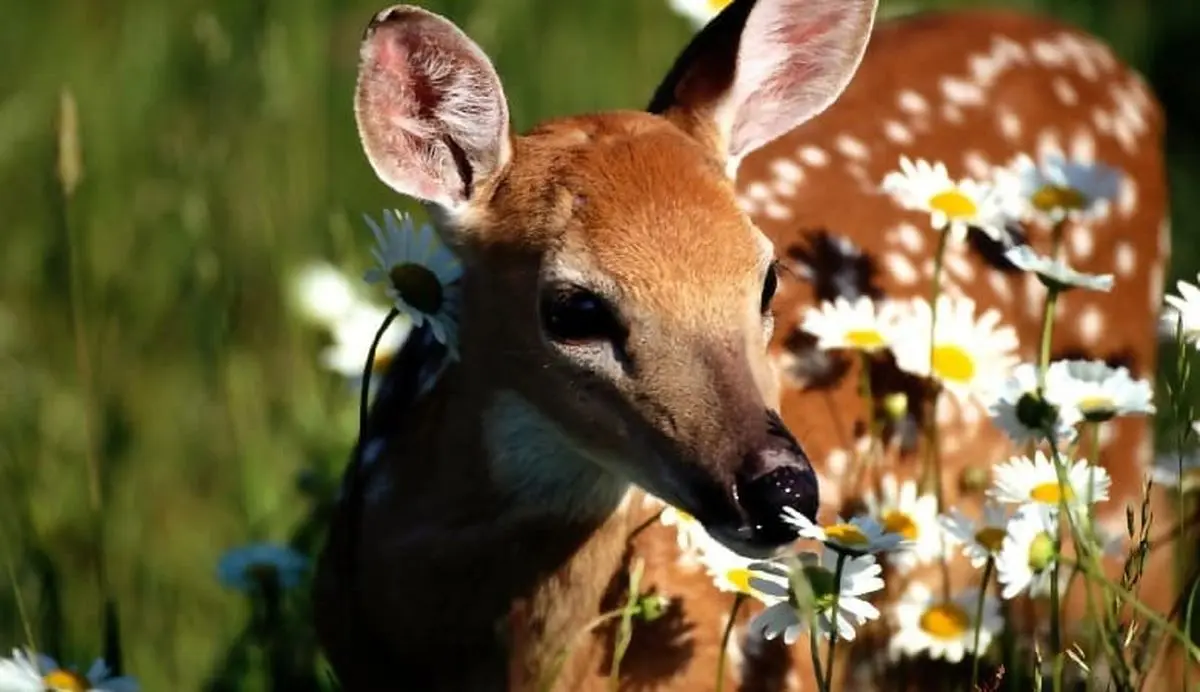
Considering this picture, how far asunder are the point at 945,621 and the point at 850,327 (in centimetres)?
50

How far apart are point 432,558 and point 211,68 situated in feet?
5.13

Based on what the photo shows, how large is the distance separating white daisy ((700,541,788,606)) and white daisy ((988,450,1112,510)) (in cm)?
31

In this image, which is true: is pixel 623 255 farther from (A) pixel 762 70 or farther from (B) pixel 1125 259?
(B) pixel 1125 259

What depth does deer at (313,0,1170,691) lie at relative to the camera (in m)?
2.72

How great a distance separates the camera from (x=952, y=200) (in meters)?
3.33

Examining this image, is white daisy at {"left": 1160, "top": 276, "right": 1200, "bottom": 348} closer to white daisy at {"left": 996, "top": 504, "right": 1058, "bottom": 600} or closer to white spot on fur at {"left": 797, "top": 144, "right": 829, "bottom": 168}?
white daisy at {"left": 996, "top": 504, "right": 1058, "bottom": 600}

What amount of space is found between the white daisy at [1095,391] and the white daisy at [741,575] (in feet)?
1.32

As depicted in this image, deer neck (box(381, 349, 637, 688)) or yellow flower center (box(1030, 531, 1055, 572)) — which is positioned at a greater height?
yellow flower center (box(1030, 531, 1055, 572))

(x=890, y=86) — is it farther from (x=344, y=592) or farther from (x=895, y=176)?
(x=344, y=592)

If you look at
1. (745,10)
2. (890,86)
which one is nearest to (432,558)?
(745,10)

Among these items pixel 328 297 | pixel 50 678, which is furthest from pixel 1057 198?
pixel 50 678

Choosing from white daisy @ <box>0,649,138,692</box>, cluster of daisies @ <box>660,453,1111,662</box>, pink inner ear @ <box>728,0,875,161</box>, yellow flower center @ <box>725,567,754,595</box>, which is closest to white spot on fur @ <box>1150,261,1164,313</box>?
cluster of daisies @ <box>660,453,1111,662</box>

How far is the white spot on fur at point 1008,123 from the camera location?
13.9ft

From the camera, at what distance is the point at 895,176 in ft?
11.1
